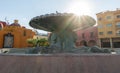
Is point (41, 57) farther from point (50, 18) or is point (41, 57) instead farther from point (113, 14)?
point (113, 14)

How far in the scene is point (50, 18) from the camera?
751 centimetres

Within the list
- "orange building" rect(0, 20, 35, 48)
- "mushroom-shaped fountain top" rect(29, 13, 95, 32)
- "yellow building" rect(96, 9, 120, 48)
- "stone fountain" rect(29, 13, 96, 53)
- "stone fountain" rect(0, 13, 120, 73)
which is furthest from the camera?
"yellow building" rect(96, 9, 120, 48)

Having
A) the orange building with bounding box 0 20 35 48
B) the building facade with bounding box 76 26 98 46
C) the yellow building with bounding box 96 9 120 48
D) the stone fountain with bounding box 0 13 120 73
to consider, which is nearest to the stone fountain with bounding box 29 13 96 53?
the stone fountain with bounding box 0 13 120 73

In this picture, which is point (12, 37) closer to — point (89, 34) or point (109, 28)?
point (89, 34)

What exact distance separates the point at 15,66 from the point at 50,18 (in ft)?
11.8

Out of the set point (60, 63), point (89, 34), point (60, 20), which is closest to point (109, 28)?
point (89, 34)

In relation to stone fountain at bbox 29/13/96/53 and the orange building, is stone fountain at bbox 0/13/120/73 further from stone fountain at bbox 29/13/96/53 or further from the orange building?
the orange building

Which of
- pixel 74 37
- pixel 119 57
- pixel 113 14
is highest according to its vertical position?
pixel 113 14

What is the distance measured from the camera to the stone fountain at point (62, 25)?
7.43 m

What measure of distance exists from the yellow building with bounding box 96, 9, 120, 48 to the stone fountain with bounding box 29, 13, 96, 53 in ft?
88.8

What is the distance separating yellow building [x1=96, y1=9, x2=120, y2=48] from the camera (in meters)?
33.8

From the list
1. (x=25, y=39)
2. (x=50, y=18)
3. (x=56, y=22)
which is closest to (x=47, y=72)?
(x=50, y=18)

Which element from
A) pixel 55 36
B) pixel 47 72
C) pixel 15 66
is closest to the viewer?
pixel 47 72

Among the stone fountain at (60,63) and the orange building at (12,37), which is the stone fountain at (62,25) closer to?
the stone fountain at (60,63)
